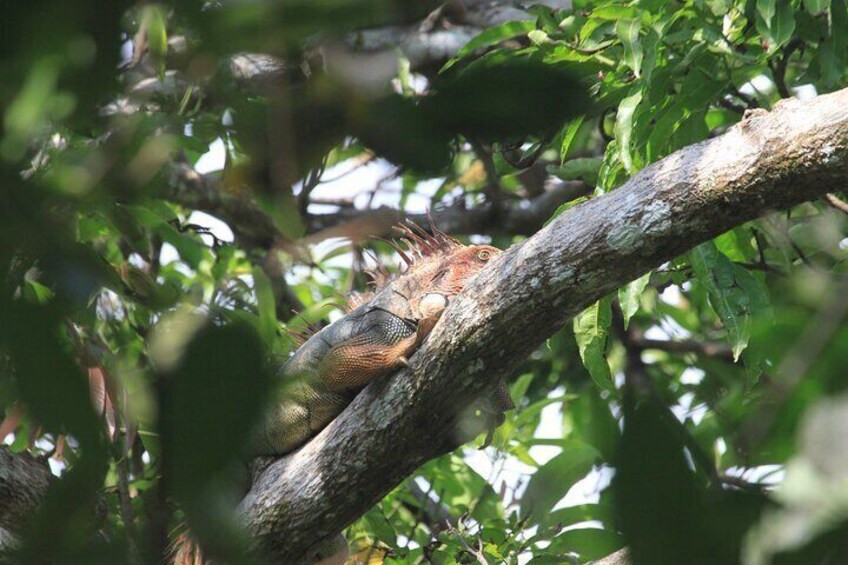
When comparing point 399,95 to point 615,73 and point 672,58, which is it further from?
point 672,58

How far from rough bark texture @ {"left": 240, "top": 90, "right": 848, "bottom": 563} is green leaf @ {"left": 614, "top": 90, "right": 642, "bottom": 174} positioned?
48 cm

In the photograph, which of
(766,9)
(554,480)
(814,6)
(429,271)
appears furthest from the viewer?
(429,271)

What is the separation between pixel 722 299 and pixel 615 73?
1.08m

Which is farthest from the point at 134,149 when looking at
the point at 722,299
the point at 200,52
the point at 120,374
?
the point at 722,299

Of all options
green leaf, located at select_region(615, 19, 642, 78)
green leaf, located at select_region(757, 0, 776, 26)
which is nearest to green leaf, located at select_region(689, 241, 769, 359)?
green leaf, located at select_region(615, 19, 642, 78)

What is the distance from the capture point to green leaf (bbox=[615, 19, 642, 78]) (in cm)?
457

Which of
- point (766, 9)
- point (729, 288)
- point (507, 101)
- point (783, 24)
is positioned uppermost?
point (507, 101)

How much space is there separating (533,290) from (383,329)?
4.29 feet

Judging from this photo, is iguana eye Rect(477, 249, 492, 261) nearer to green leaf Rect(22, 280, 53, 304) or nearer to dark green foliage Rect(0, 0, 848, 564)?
dark green foliage Rect(0, 0, 848, 564)

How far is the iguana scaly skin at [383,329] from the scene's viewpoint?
195 inches

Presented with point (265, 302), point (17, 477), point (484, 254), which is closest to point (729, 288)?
point (484, 254)

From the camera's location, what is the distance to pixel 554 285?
413cm

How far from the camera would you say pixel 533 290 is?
164 inches

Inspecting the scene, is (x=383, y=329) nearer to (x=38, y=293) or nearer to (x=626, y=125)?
(x=626, y=125)
